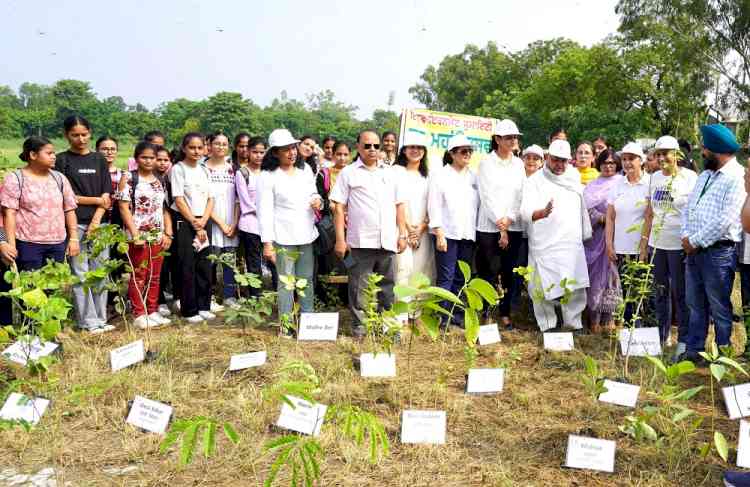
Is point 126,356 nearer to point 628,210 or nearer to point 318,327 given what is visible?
point 318,327

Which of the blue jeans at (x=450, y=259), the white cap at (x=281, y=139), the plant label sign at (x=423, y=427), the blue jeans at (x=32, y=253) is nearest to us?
the plant label sign at (x=423, y=427)

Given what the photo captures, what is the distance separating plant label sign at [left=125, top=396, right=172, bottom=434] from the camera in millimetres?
3398

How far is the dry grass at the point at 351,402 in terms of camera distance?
2.95 m

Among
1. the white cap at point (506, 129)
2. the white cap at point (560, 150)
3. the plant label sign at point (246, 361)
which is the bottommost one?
the plant label sign at point (246, 361)

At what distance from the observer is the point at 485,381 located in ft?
12.8

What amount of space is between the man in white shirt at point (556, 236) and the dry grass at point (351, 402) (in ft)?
1.52

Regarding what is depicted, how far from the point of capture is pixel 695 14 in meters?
27.9

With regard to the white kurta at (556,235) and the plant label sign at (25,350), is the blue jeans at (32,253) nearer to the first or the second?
the plant label sign at (25,350)

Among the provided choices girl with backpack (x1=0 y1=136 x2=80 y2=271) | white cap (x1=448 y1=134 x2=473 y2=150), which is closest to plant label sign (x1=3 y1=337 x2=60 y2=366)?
girl with backpack (x1=0 y1=136 x2=80 y2=271)

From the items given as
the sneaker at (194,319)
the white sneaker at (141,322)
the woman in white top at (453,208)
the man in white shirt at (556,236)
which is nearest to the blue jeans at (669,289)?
the man in white shirt at (556,236)

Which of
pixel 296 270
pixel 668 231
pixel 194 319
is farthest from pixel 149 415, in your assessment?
pixel 668 231

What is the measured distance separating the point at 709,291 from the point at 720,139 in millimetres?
1009

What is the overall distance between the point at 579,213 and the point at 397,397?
2425 mm

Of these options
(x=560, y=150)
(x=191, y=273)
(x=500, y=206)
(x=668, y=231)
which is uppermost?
(x=560, y=150)
